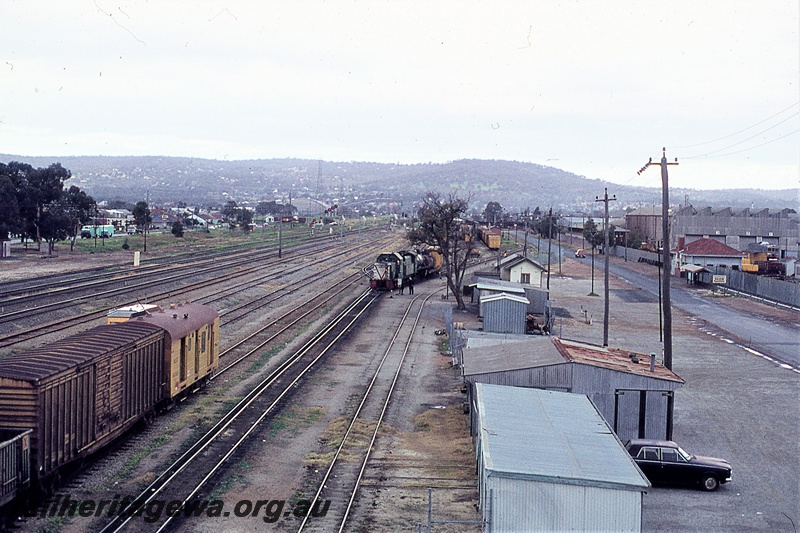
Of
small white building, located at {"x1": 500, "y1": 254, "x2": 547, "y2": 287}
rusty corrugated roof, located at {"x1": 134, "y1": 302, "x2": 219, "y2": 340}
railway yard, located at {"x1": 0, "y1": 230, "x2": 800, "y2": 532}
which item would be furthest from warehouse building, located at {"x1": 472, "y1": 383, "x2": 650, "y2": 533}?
small white building, located at {"x1": 500, "y1": 254, "x2": 547, "y2": 287}

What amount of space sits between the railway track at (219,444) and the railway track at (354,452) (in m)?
2.62

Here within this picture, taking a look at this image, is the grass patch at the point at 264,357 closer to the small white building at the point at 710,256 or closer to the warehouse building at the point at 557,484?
the warehouse building at the point at 557,484

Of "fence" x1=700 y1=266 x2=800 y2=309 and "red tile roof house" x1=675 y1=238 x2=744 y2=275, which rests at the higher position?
"red tile roof house" x1=675 y1=238 x2=744 y2=275

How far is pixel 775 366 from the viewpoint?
118ft

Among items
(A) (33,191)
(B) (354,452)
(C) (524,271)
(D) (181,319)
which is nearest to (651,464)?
(B) (354,452)

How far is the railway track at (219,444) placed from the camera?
51.1ft

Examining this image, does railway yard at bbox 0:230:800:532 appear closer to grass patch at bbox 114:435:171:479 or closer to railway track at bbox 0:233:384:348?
grass patch at bbox 114:435:171:479

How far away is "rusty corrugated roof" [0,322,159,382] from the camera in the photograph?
1491 cm

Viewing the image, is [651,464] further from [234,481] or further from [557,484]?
[234,481]

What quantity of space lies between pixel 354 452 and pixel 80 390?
24.0ft

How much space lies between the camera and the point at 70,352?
16.9m

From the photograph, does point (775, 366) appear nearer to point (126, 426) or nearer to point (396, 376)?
point (396, 376)

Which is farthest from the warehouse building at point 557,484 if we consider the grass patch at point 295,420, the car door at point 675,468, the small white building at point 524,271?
the small white building at point 524,271

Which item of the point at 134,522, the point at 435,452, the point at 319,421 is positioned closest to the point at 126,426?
the point at 134,522
